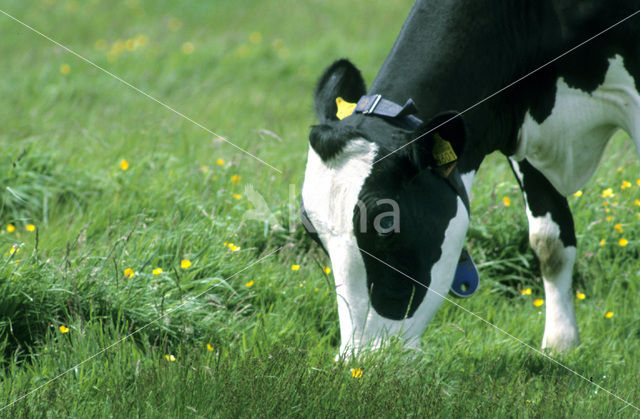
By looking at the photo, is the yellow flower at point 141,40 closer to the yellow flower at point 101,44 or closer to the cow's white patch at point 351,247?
the yellow flower at point 101,44

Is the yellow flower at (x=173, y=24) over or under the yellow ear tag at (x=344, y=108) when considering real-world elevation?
under

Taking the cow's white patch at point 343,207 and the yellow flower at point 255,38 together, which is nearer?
the cow's white patch at point 343,207

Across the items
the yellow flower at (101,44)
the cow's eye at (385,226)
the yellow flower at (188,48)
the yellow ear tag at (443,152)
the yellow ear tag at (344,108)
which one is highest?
the yellow ear tag at (443,152)

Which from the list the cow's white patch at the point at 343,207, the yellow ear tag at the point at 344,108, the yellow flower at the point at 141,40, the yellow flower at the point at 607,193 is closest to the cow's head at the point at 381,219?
the cow's white patch at the point at 343,207

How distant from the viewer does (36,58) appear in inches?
358

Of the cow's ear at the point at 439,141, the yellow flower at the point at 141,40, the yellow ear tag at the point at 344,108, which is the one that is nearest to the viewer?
the cow's ear at the point at 439,141

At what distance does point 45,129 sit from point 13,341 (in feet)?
10.4

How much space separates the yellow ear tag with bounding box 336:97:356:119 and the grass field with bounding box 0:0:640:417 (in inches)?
24.5

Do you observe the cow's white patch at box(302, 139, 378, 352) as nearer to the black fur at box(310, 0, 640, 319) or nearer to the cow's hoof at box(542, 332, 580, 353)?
the black fur at box(310, 0, 640, 319)

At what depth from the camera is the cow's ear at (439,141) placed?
2686mm

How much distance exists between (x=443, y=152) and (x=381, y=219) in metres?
0.32

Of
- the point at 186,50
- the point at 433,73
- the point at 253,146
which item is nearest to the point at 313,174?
the point at 433,73

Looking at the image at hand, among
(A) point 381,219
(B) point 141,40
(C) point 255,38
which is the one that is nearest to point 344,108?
(A) point 381,219

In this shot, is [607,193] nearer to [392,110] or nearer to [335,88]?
[335,88]
